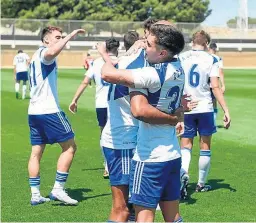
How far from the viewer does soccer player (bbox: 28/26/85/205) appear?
25.1ft

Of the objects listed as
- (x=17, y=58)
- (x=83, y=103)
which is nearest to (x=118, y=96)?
(x=83, y=103)

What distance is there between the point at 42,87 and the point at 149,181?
332cm

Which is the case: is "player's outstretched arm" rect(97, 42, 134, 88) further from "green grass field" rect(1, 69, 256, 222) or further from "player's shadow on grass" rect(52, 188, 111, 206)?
"player's shadow on grass" rect(52, 188, 111, 206)

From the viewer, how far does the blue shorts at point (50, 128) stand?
7730mm

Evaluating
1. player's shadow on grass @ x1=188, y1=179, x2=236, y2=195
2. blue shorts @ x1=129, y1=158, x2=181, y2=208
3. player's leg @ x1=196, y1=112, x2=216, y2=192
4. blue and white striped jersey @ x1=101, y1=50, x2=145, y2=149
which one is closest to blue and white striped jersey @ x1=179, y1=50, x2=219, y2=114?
player's leg @ x1=196, y1=112, x2=216, y2=192

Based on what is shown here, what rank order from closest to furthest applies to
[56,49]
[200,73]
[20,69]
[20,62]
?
[56,49], [200,73], [20,69], [20,62]

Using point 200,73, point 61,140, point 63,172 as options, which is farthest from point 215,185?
point 61,140

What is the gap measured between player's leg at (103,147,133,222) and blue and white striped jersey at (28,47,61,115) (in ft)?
6.81

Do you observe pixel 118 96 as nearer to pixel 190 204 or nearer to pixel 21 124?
pixel 190 204

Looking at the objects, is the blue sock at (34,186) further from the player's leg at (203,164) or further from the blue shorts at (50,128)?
the player's leg at (203,164)

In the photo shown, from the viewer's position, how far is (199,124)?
8.38 meters

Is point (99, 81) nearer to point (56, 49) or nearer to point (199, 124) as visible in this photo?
point (199, 124)

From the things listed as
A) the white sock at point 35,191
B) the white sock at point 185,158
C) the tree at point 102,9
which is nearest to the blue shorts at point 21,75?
the white sock at point 185,158

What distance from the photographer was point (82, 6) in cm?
6950
